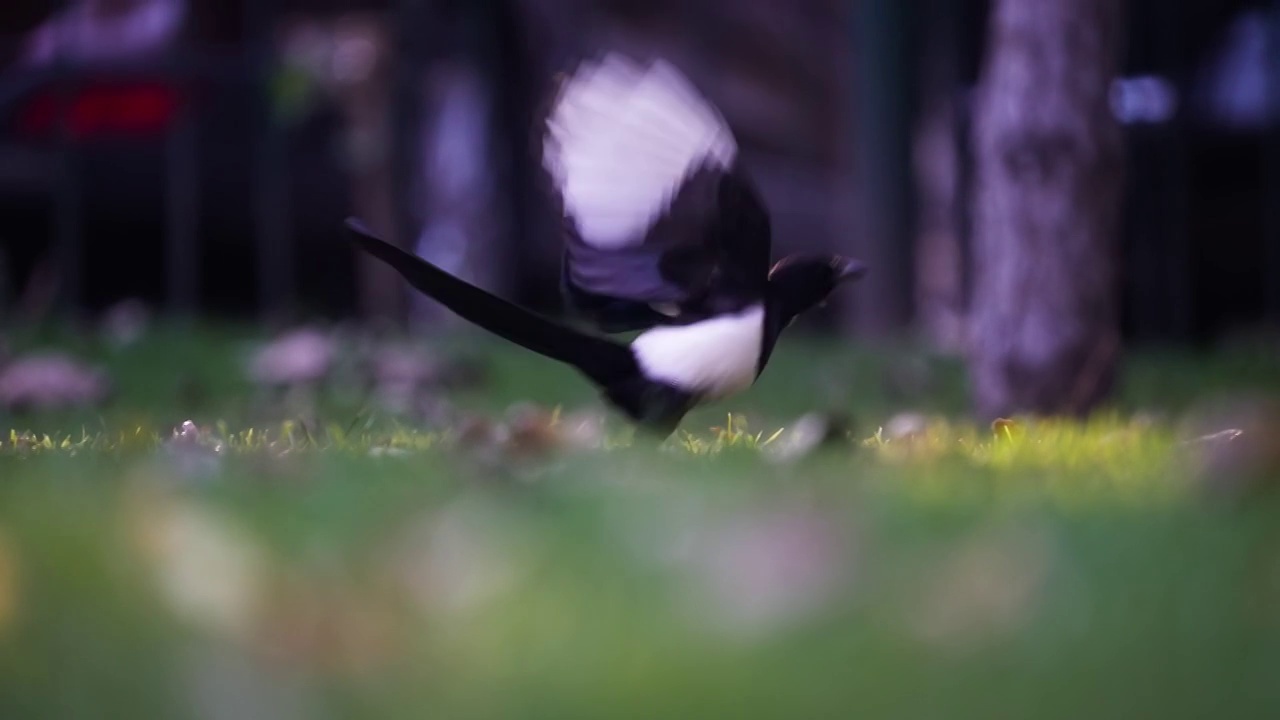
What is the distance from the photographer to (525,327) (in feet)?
8.60

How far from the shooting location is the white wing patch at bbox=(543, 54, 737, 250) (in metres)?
2.54

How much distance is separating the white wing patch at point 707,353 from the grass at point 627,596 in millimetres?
666

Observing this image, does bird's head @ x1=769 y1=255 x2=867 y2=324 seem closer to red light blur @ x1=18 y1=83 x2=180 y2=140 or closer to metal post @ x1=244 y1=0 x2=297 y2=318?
metal post @ x1=244 y1=0 x2=297 y2=318

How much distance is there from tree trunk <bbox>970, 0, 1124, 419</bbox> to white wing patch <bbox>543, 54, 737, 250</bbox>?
1.26 m

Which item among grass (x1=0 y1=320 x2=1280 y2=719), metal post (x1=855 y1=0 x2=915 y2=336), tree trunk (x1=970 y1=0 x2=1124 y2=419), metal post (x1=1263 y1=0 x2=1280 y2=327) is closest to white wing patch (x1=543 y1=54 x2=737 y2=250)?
grass (x1=0 y1=320 x2=1280 y2=719)

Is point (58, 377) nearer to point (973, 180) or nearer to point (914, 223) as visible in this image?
point (914, 223)

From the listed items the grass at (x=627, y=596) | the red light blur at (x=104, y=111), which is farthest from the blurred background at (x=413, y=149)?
the grass at (x=627, y=596)

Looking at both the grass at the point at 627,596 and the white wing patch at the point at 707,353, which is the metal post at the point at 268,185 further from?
the grass at the point at 627,596

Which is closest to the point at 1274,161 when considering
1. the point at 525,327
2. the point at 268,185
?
the point at 268,185

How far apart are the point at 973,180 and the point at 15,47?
424cm

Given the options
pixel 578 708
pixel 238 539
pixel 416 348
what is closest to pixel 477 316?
pixel 238 539

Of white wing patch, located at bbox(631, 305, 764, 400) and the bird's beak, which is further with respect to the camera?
the bird's beak

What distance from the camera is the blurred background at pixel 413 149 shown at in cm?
620

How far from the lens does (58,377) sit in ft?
12.4
